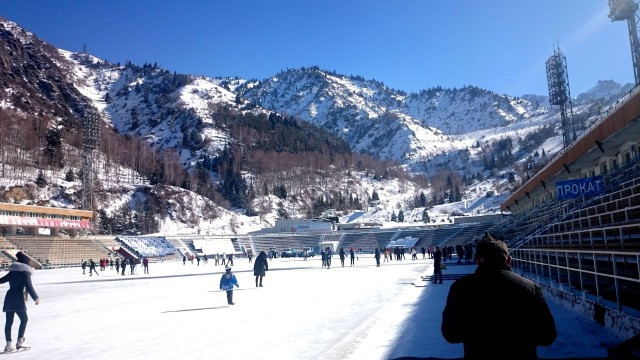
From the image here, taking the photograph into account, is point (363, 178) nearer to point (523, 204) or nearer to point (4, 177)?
point (4, 177)

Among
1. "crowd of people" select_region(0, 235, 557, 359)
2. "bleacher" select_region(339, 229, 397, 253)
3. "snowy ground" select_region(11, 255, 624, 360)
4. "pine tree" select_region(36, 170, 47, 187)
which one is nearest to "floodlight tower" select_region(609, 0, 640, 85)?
"snowy ground" select_region(11, 255, 624, 360)

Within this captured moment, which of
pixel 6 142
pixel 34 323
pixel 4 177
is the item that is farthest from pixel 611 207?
pixel 6 142

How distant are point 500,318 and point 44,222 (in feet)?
225

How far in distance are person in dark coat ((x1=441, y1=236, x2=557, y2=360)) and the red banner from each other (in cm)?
6523

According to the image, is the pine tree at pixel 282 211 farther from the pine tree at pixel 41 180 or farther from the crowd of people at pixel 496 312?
the crowd of people at pixel 496 312

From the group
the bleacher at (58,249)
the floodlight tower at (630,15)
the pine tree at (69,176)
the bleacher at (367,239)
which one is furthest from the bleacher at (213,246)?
the floodlight tower at (630,15)

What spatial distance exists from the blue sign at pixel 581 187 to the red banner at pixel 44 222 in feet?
198

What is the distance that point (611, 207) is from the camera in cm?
1387

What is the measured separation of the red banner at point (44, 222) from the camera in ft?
186

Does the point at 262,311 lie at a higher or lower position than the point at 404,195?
lower

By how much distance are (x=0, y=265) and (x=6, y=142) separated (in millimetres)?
88117

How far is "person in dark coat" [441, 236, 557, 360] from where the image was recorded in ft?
9.02

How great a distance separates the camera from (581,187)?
52.0 feet

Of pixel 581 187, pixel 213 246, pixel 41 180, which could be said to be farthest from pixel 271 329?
pixel 41 180
